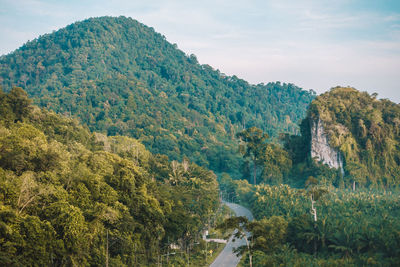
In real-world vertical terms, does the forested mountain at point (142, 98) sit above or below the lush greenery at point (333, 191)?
above

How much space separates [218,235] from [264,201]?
8835 millimetres

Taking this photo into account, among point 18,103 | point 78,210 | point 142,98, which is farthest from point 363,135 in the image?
point 142,98

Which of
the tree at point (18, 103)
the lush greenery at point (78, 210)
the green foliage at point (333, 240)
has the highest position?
the tree at point (18, 103)

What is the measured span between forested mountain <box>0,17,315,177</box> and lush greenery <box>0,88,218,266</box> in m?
66.9

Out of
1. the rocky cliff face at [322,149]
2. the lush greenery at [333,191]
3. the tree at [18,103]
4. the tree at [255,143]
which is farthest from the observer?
the tree at [255,143]

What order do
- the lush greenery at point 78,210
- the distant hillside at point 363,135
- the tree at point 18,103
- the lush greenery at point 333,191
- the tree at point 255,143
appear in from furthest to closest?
the tree at point 255,143 < the distant hillside at point 363,135 < the tree at point 18,103 < the lush greenery at point 333,191 < the lush greenery at point 78,210

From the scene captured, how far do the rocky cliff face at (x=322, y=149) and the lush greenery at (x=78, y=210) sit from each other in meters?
44.9

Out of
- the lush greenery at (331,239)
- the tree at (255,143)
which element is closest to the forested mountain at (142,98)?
the tree at (255,143)

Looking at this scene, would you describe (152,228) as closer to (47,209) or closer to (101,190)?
(101,190)

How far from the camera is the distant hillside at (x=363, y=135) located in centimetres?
8031

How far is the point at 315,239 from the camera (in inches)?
1391

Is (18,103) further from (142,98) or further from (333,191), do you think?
(142,98)

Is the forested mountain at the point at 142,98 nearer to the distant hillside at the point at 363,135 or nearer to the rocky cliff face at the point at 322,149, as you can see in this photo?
the rocky cliff face at the point at 322,149

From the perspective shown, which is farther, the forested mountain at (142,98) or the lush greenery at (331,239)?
the forested mountain at (142,98)
